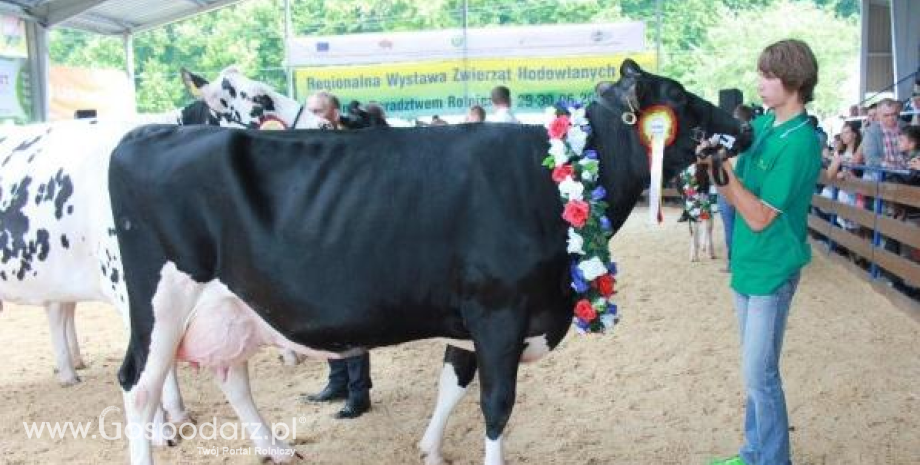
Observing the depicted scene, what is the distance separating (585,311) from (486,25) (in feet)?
82.9

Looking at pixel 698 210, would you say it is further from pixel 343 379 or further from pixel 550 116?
pixel 550 116

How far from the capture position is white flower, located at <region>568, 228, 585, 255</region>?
9.80 ft

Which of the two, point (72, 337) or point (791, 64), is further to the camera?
point (72, 337)

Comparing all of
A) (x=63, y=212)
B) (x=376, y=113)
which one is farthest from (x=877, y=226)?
(x=63, y=212)

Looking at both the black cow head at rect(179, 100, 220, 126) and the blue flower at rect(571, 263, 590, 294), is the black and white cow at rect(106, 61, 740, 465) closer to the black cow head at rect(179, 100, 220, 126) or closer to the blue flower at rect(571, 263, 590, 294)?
the blue flower at rect(571, 263, 590, 294)

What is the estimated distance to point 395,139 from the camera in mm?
3193

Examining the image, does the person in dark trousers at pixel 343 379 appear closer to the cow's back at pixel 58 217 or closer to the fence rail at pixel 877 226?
the cow's back at pixel 58 217

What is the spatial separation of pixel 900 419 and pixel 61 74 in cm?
1689

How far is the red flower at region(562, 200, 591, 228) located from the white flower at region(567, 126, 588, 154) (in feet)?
0.76

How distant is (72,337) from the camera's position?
5.65 meters

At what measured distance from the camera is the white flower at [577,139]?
3.09 m

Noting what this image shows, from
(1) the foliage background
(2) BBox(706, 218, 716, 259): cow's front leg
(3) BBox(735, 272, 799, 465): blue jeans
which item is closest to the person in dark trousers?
(3) BBox(735, 272, 799, 465): blue jeans

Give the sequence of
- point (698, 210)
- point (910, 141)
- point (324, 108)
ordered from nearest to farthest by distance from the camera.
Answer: point (324, 108) < point (910, 141) < point (698, 210)

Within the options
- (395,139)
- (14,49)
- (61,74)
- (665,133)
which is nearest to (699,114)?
(665,133)
